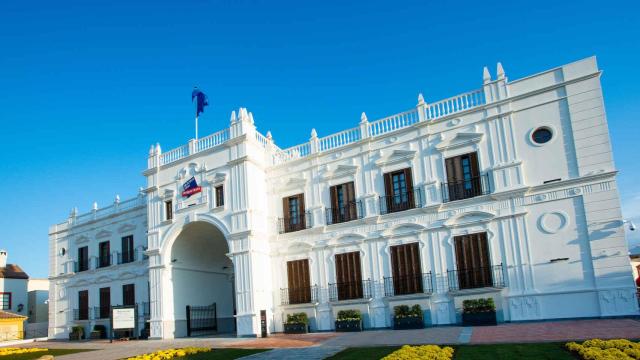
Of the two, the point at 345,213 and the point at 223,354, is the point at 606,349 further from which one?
the point at 345,213

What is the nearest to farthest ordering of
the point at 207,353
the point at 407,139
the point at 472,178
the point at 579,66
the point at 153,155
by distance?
the point at 207,353 < the point at 579,66 < the point at 472,178 < the point at 407,139 < the point at 153,155

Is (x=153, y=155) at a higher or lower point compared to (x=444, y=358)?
higher

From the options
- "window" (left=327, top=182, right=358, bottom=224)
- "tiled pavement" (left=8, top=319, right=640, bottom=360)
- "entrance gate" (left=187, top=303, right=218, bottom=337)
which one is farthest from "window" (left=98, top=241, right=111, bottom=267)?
"window" (left=327, top=182, right=358, bottom=224)

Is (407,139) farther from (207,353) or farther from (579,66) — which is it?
(207,353)

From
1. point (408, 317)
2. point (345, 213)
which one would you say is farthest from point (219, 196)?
point (408, 317)

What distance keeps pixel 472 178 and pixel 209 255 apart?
16.0 meters

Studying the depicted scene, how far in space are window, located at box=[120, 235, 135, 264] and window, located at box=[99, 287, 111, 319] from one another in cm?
218

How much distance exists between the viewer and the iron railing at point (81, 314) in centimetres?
3070

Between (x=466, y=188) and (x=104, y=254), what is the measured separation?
23483 millimetres

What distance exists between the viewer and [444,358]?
1045cm

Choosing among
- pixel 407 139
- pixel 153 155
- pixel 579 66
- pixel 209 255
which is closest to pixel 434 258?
pixel 407 139

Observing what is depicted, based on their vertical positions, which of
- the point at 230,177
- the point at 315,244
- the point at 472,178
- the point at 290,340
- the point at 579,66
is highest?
the point at 579,66

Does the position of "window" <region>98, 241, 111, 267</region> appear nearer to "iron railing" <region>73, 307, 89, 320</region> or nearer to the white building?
"iron railing" <region>73, 307, 89, 320</region>

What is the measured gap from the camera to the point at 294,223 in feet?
77.6
